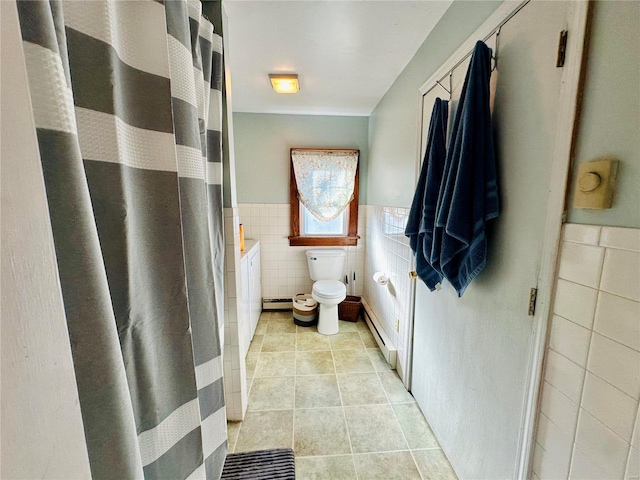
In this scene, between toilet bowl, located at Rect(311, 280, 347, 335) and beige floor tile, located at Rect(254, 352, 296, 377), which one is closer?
beige floor tile, located at Rect(254, 352, 296, 377)

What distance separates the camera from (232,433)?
4.54 feet

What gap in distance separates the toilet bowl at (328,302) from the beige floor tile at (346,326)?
0.33 feet

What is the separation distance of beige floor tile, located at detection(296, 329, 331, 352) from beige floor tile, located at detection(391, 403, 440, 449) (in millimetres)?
800

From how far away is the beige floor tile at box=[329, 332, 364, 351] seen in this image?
2.20m

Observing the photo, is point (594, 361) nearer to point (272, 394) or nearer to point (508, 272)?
point (508, 272)

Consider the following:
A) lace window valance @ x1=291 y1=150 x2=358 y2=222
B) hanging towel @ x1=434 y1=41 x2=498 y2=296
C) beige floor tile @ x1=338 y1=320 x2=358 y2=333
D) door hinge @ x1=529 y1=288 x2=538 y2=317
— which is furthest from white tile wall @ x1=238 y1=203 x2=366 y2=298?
door hinge @ x1=529 y1=288 x2=538 y2=317

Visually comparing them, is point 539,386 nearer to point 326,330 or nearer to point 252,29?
point 326,330

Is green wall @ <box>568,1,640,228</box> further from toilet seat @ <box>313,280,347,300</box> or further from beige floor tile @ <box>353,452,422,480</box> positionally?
toilet seat @ <box>313,280,347,300</box>

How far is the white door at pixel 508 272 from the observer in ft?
2.39

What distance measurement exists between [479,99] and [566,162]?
38 cm

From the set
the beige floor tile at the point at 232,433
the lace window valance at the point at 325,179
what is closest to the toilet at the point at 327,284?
the lace window valance at the point at 325,179

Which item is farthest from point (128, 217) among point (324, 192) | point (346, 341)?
point (324, 192)

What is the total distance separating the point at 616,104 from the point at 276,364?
86.0 inches

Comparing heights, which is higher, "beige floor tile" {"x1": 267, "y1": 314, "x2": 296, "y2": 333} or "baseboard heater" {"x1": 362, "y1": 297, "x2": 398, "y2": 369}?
"baseboard heater" {"x1": 362, "y1": 297, "x2": 398, "y2": 369}
